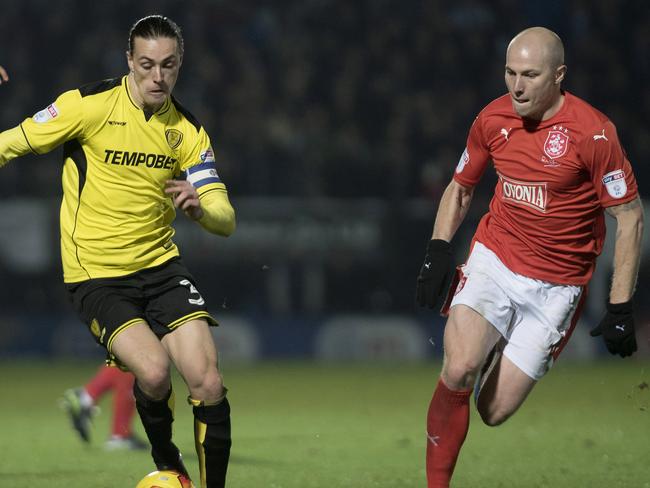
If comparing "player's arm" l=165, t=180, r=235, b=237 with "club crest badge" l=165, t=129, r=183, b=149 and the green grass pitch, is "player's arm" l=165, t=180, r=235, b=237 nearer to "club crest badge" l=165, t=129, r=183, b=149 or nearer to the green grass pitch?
"club crest badge" l=165, t=129, r=183, b=149

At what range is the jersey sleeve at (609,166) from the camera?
5742mm

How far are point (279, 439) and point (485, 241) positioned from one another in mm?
3145

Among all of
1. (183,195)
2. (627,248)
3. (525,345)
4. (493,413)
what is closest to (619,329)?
(627,248)

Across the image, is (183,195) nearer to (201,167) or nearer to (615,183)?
(201,167)

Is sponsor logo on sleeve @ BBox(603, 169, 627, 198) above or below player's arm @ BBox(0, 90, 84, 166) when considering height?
below

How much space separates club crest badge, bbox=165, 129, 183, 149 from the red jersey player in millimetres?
1321

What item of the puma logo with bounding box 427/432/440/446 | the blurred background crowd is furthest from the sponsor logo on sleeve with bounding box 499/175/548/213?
the blurred background crowd

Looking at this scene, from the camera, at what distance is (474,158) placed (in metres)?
6.21

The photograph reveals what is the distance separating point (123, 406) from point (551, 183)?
3.62 metres

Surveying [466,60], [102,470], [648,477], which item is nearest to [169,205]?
[102,470]

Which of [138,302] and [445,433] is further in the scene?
[138,302]

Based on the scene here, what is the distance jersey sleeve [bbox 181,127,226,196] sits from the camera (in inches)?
235

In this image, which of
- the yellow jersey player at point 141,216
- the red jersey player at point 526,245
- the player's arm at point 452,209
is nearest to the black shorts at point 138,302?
the yellow jersey player at point 141,216

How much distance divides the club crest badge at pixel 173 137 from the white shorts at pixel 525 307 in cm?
152
